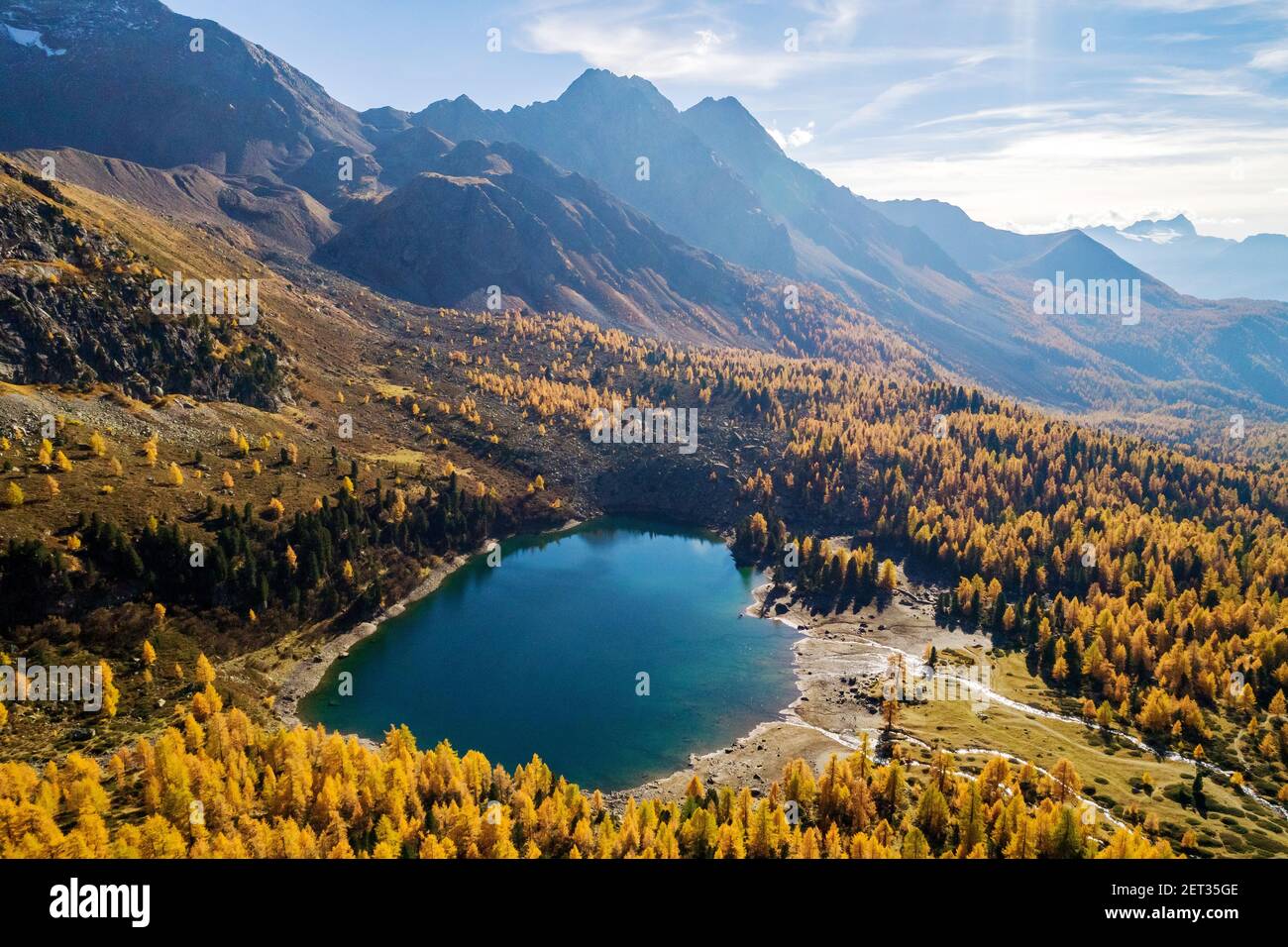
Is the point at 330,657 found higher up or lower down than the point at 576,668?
higher up

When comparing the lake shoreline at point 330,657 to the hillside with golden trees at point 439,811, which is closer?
the hillside with golden trees at point 439,811

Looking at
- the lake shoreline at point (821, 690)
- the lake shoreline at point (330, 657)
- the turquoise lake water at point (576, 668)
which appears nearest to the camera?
the lake shoreline at point (821, 690)

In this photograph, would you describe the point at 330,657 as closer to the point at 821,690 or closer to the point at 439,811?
the point at 439,811

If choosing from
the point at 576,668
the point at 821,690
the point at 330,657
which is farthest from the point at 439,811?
the point at 821,690

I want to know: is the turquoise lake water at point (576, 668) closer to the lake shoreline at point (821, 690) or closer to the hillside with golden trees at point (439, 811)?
the lake shoreline at point (821, 690)

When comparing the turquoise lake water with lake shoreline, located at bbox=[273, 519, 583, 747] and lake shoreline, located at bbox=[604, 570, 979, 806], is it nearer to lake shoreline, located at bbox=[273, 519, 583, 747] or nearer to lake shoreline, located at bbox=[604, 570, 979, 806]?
lake shoreline, located at bbox=[273, 519, 583, 747]

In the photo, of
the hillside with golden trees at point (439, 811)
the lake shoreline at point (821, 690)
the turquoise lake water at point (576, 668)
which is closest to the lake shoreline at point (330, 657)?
the turquoise lake water at point (576, 668)
